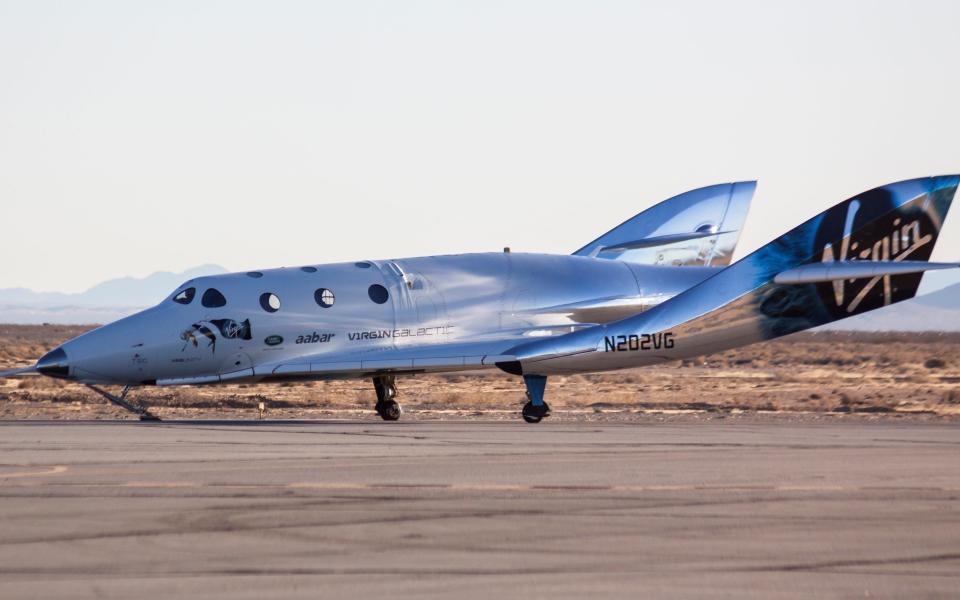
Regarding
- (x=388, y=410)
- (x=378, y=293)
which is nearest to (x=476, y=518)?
(x=378, y=293)

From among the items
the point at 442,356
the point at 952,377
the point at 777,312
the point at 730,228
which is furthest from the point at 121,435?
the point at 952,377

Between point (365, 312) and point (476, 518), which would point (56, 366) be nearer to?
point (365, 312)

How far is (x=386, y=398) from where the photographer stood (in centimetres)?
3195

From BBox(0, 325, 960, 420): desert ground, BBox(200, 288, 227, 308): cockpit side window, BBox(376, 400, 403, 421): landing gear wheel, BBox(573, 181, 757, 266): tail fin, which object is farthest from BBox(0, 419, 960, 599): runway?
BBox(573, 181, 757, 266): tail fin

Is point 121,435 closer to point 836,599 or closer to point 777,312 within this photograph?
point 777,312

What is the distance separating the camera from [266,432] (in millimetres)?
25672

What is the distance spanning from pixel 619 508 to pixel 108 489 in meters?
5.52

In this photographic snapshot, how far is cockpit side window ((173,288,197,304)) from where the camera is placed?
29531 mm

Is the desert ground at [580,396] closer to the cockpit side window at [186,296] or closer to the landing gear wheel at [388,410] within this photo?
the landing gear wheel at [388,410]

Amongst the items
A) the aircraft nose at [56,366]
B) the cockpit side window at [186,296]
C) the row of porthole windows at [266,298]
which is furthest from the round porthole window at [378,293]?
the aircraft nose at [56,366]

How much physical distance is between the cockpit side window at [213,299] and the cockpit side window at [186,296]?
230 mm

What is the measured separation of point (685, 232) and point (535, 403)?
8.74 metres

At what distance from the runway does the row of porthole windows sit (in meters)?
6.12

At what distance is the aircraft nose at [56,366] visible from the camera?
28.3m
